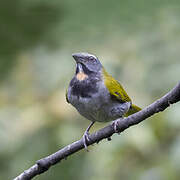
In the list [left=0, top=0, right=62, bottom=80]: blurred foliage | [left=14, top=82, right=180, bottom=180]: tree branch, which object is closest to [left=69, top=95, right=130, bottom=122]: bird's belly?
[left=14, top=82, right=180, bottom=180]: tree branch

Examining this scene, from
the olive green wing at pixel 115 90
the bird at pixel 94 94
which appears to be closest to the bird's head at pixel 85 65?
the bird at pixel 94 94

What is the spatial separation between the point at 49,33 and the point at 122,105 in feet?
10.2

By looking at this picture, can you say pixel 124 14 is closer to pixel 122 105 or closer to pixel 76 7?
pixel 76 7

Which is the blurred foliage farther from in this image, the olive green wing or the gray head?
the olive green wing

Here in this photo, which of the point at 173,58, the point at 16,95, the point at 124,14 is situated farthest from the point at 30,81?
the point at 173,58

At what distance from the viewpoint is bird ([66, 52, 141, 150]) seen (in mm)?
4699

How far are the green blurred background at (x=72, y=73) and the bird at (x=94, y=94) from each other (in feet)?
1.06

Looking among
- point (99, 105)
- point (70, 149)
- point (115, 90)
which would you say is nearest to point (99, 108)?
point (99, 105)

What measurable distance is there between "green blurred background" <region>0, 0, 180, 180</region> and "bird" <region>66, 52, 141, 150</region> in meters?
0.32

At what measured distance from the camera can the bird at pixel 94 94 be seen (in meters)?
4.70

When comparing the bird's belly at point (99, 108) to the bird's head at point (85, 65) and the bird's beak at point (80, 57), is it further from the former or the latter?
the bird's beak at point (80, 57)

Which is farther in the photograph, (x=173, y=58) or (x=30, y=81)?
(x=30, y=81)

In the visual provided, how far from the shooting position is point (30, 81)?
6.76m

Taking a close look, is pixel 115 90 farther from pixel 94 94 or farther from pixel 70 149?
pixel 70 149
